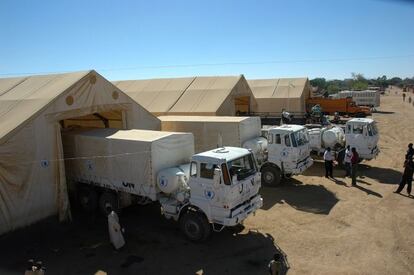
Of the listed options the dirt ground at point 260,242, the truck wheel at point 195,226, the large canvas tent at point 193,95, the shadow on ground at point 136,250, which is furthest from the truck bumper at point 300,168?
the large canvas tent at point 193,95

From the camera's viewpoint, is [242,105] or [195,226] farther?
[242,105]

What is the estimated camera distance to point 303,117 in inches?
1357

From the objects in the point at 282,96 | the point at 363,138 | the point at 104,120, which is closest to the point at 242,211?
the point at 104,120

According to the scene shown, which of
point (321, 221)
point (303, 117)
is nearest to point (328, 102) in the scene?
point (303, 117)

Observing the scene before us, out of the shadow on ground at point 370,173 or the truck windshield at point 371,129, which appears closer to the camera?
the shadow on ground at point 370,173

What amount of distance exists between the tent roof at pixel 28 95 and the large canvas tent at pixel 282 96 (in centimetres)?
2385

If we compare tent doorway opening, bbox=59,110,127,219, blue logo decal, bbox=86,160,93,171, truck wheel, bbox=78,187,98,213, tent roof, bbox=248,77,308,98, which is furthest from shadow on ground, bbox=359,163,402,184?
tent roof, bbox=248,77,308,98

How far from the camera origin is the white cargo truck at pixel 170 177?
10859mm

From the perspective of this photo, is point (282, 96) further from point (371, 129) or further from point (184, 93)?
point (371, 129)

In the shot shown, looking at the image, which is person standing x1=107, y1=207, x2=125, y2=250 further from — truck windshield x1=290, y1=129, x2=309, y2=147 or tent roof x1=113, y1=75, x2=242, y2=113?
tent roof x1=113, y1=75, x2=242, y2=113

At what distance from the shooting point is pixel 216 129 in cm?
1808

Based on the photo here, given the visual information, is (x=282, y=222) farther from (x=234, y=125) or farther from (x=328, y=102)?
(x=328, y=102)

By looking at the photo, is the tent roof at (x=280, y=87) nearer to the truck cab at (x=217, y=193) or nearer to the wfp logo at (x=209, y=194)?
the truck cab at (x=217, y=193)

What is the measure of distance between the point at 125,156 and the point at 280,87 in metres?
29.6
